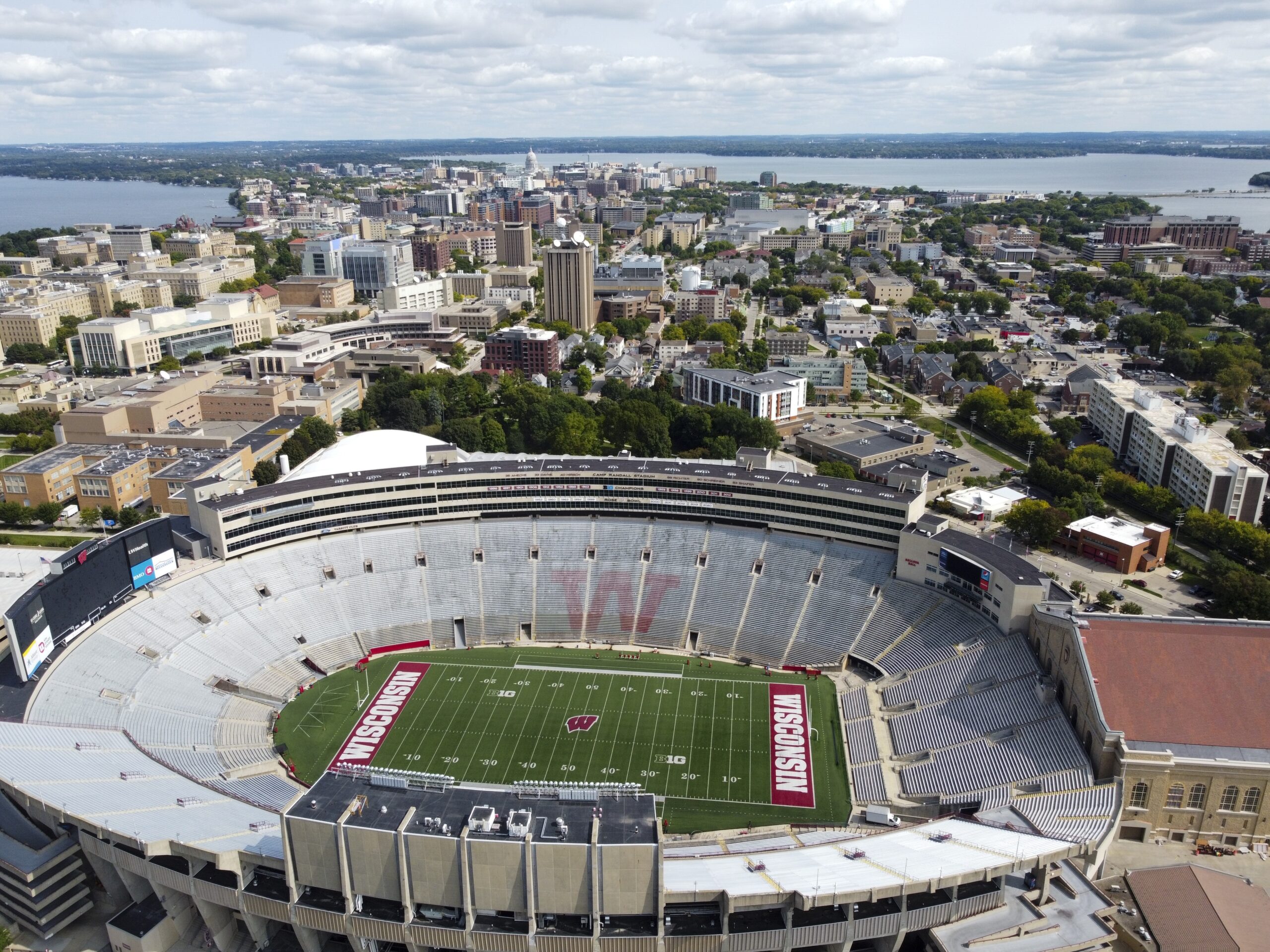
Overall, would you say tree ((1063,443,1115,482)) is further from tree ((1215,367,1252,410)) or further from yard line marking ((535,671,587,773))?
yard line marking ((535,671,587,773))

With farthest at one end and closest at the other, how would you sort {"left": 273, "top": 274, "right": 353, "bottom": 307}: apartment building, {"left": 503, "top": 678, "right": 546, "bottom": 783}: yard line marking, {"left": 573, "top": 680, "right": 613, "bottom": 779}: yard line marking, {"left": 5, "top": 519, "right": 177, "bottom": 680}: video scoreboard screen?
{"left": 273, "top": 274, "right": 353, "bottom": 307}: apartment building, {"left": 503, "top": 678, "right": 546, "bottom": 783}: yard line marking, {"left": 573, "top": 680, "right": 613, "bottom": 779}: yard line marking, {"left": 5, "top": 519, "right": 177, "bottom": 680}: video scoreboard screen

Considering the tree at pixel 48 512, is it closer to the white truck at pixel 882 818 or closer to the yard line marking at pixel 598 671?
the yard line marking at pixel 598 671

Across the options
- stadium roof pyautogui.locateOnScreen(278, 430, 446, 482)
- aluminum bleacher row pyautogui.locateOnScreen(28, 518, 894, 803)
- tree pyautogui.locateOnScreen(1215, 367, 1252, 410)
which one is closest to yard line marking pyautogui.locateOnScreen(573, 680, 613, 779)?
aluminum bleacher row pyautogui.locateOnScreen(28, 518, 894, 803)

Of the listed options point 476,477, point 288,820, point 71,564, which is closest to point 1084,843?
point 288,820

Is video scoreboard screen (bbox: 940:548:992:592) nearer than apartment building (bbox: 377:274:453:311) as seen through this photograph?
Yes

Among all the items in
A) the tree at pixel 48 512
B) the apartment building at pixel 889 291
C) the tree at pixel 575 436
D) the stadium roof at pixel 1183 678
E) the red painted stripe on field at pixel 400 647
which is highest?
the apartment building at pixel 889 291

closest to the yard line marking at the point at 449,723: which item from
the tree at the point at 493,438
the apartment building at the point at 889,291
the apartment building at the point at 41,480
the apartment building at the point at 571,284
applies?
the tree at the point at 493,438
